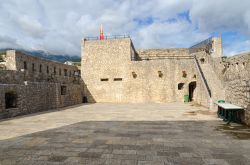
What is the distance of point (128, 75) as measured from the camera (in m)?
20.7

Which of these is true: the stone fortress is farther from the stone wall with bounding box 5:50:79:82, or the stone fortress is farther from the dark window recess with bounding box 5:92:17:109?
the dark window recess with bounding box 5:92:17:109

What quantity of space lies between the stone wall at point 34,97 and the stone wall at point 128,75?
415cm

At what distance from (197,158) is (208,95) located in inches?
396

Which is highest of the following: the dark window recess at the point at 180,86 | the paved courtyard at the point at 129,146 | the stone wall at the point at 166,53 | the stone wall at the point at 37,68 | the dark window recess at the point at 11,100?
the stone wall at the point at 166,53

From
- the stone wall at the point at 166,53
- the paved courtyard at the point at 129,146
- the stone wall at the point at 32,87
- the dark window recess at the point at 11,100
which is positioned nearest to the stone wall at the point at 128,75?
the stone wall at the point at 32,87

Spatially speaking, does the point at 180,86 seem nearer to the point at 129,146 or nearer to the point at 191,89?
the point at 191,89

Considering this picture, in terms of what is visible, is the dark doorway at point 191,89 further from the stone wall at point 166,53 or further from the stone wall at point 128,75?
the stone wall at point 166,53

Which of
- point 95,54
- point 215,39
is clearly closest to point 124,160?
point 95,54

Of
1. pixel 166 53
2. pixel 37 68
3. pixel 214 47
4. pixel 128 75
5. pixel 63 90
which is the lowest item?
pixel 63 90

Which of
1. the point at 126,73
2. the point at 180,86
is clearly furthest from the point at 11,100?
the point at 180,86

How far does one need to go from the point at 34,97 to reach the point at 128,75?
10.3 m

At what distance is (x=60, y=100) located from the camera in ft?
51.9

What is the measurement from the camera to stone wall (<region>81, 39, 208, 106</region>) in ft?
65.0

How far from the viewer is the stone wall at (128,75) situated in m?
19.8
